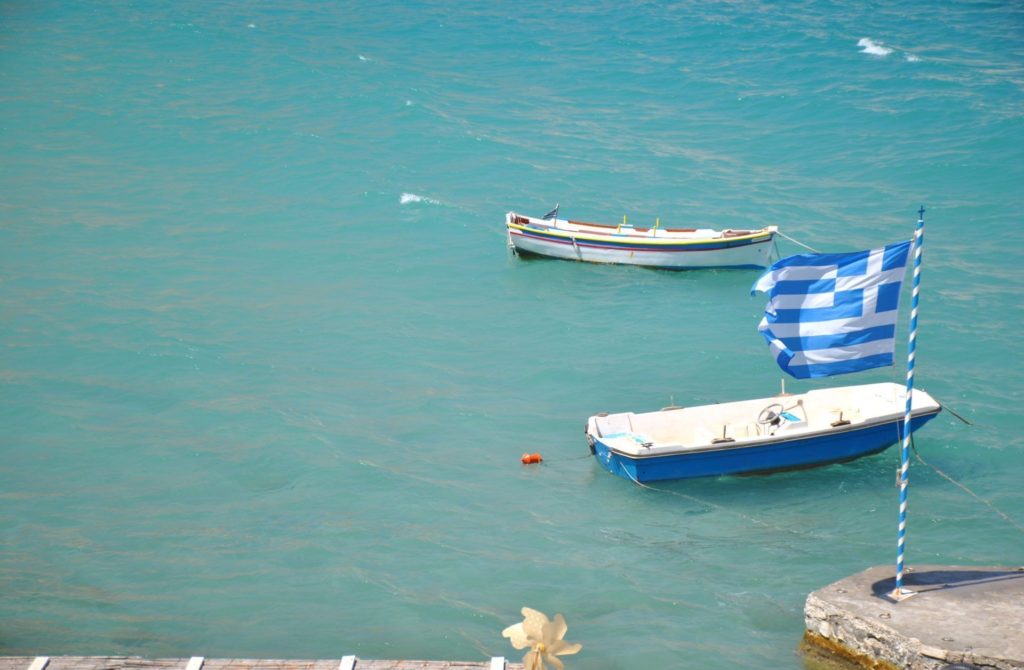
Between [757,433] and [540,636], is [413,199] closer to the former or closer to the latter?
[757,433]

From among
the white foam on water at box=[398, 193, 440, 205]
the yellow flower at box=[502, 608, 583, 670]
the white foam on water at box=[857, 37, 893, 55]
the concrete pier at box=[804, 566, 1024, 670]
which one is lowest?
the yellow flower at box=[502, 608, 583, 670]

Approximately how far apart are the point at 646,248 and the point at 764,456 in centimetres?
1342

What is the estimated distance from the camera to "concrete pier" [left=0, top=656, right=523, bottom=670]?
52.5ft

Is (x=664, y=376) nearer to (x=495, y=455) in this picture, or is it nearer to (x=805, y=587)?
(x=495, y=455)

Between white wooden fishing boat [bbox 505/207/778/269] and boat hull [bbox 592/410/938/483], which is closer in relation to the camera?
boat hull [bbox 592/410/938/483]

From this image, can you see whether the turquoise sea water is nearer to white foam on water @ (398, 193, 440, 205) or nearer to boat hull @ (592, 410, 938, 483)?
white foam on water @ (398, 193, 440, 205)

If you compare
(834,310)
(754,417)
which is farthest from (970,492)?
(834,310)

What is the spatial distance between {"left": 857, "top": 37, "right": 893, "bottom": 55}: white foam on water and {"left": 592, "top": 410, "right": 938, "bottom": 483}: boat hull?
3813cm

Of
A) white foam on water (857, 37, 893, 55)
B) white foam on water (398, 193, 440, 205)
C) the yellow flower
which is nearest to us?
the yellow flower

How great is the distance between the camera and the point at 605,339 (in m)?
31.6

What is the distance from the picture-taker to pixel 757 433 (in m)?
24.6

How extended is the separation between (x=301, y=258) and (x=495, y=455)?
14.9 m

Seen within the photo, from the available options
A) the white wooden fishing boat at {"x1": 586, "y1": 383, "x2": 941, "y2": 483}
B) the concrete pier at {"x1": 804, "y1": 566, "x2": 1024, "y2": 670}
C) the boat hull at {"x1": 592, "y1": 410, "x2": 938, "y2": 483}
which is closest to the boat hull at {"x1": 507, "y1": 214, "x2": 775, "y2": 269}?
the white wooden fishing boat at {"x1": 586, "y1": 383, "x2": 941, "y2": 483}

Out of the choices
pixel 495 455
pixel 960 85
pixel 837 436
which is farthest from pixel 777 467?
pixel 960 85
